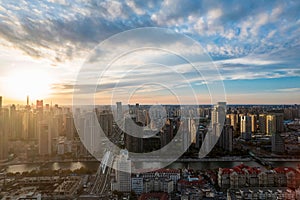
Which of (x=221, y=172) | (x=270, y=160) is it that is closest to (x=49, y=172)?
(x=221, y=172)

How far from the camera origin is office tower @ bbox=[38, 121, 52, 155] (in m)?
5.96

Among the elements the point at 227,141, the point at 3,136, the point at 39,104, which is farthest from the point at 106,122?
the point at 227,141

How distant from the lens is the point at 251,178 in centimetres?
375

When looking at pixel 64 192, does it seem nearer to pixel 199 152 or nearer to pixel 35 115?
pixel 199 152

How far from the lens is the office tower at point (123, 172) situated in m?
3.12

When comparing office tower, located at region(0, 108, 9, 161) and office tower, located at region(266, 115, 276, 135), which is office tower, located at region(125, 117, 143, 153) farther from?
office tower, located at region(266, 115, 276, 135)

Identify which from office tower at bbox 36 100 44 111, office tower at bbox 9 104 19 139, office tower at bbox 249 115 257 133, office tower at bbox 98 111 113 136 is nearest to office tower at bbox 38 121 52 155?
office tower at bbox 36 100 44 111

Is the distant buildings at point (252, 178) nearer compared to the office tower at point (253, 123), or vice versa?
the distant buildings at point (252, 178)

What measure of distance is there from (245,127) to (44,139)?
5.06 metres

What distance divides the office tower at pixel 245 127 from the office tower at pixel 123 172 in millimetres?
5035

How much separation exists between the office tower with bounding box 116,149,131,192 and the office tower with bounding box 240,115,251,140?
503cm

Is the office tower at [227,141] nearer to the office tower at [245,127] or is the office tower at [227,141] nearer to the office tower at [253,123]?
the office tower at [245,127]

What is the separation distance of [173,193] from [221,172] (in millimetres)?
899

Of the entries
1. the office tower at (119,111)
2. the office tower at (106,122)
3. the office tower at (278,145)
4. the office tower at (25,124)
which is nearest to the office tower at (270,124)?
the office tower at (278,145)
